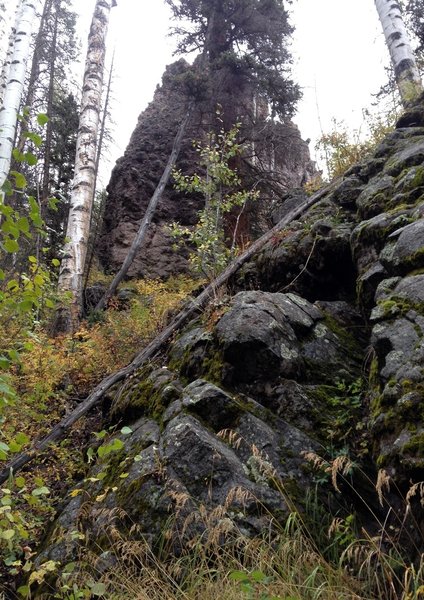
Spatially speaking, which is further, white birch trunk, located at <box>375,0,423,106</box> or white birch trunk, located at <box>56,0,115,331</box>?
white birch trunk, located at <box>56,0,115,331</box>

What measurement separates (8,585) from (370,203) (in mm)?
5246

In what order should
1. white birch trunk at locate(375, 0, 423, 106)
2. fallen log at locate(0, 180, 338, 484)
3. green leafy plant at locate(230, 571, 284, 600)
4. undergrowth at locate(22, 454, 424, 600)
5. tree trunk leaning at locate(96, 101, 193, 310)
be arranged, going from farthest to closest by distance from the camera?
tree trunk leaning at locate(96, 101, 193, 310)
white birch trunk at locate(375, 0, 423, 106)
fallen log at locate(0, 180, 338, 484)
undergrowth at locate(22, 454, 424, 600)
green leafy plant at locate(230, 571, 284, 600)

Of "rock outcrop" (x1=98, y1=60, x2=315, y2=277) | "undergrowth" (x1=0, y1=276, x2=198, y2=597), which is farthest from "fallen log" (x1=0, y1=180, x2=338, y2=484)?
"rock outcrop" (x1=98, y1=60, x2=315, y2=277)

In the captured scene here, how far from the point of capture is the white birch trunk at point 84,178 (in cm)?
913

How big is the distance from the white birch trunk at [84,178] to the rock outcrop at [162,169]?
3260mm

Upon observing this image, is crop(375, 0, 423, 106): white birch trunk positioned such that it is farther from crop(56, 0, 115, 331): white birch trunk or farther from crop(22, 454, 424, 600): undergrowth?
crop(22, 454, 424, 600): undergrowth

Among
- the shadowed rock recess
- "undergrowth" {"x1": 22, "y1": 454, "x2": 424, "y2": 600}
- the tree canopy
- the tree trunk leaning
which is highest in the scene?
the tree canopy

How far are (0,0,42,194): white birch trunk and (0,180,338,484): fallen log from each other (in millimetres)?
3742

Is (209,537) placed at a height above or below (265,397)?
below

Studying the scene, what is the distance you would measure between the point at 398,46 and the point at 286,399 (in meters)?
9.08

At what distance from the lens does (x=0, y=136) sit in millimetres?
7465

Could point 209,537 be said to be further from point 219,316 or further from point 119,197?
point 119,197

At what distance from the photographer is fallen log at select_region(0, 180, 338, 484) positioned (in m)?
4.44

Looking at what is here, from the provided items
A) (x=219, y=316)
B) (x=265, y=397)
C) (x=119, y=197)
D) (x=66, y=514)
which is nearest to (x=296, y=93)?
(x=119, y=197)
